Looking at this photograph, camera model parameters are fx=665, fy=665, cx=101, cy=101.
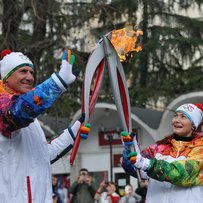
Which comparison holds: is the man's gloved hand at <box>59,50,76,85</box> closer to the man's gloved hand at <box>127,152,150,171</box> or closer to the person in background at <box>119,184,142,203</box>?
the man's gloved hand at <box>127,152,150,171</box>

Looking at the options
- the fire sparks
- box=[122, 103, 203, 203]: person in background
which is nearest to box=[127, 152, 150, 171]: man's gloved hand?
box=[122, 103, 203, 203]: person in background

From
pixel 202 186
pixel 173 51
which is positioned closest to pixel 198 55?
pixel 173 51

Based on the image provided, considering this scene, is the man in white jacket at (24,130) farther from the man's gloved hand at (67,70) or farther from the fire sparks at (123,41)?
the fire sparks at (123,41)

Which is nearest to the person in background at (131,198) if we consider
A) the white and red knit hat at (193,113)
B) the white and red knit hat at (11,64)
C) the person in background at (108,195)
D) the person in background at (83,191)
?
the person in background at (108,195)

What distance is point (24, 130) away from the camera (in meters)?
4.40

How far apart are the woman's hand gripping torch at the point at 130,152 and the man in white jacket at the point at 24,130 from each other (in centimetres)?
92

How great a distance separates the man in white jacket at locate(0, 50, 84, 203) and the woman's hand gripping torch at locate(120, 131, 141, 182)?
3.01 feet

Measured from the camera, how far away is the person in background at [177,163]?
18.1 ft

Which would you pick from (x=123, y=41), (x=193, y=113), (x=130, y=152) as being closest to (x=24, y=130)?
(x=130, y=152)

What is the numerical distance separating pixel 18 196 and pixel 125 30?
189 centimetres

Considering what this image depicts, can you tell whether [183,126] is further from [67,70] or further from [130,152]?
[67,70]

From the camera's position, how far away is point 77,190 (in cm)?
1238

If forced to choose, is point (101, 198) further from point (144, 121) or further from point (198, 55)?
point (198, 55)

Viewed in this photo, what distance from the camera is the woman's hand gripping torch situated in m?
5.40
